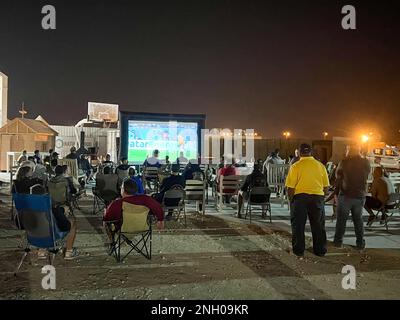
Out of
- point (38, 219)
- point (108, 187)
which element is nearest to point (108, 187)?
point (108, 187)

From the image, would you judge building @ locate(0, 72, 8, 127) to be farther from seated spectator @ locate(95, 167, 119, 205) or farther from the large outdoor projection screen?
seated spectator @ locate(95, 167, 119, 205)

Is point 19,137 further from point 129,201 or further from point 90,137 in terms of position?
point 129,201

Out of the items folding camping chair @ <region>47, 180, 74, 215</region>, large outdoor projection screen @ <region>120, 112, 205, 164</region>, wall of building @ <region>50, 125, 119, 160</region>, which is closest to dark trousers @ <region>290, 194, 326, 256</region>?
folding camping chair @ <region>47, 180, 74, 215</region>

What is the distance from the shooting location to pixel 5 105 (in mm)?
25484

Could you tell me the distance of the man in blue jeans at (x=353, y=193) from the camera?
670cm

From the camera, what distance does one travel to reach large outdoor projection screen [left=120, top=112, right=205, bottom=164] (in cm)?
1471

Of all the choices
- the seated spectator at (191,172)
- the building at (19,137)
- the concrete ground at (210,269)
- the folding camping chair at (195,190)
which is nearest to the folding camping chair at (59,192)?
the concrete ground at (210,269)

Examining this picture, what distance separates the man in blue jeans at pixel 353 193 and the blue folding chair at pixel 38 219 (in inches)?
174

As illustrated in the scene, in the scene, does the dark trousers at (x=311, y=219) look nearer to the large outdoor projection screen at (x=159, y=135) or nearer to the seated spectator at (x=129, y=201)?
the seated spectator at (x=129, y=201)

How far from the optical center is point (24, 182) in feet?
21.4

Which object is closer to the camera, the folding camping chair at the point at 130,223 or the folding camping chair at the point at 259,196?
the folding camping chair at the point at 130,223

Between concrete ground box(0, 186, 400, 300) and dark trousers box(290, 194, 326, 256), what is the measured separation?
190 mm
